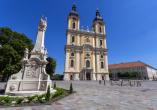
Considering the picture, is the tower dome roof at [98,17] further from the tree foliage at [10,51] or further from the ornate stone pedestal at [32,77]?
the ornate stone pedestal at [32,77]

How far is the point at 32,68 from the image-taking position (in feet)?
40.2

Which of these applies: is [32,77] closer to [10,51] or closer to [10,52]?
[10,52]

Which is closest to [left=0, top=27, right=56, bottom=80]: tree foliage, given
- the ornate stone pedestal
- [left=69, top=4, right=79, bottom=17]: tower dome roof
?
the ornate stone pedestal

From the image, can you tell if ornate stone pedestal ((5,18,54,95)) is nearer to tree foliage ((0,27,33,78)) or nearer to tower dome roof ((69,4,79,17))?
tree foliage ((0,27,33,78))

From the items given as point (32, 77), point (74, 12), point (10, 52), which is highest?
point (74, 12)

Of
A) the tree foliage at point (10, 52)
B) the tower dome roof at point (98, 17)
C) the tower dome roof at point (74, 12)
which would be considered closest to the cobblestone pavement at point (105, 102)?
the tree foliage at point (10, 52)

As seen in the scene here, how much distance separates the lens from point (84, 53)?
5297cm

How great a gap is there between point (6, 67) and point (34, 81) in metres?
15.3

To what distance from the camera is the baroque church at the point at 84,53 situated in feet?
164

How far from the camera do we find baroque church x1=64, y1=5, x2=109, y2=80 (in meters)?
49.8

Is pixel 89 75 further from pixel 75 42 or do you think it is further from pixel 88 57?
pixel 75 42

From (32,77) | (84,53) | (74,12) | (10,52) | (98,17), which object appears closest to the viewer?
(32,77)

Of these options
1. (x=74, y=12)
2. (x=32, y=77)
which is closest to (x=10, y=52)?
(x=32, y=77)

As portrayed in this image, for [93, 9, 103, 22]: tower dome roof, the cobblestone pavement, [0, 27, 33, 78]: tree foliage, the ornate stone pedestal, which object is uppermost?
[93, 9, 103, 22]: tower dome roof
